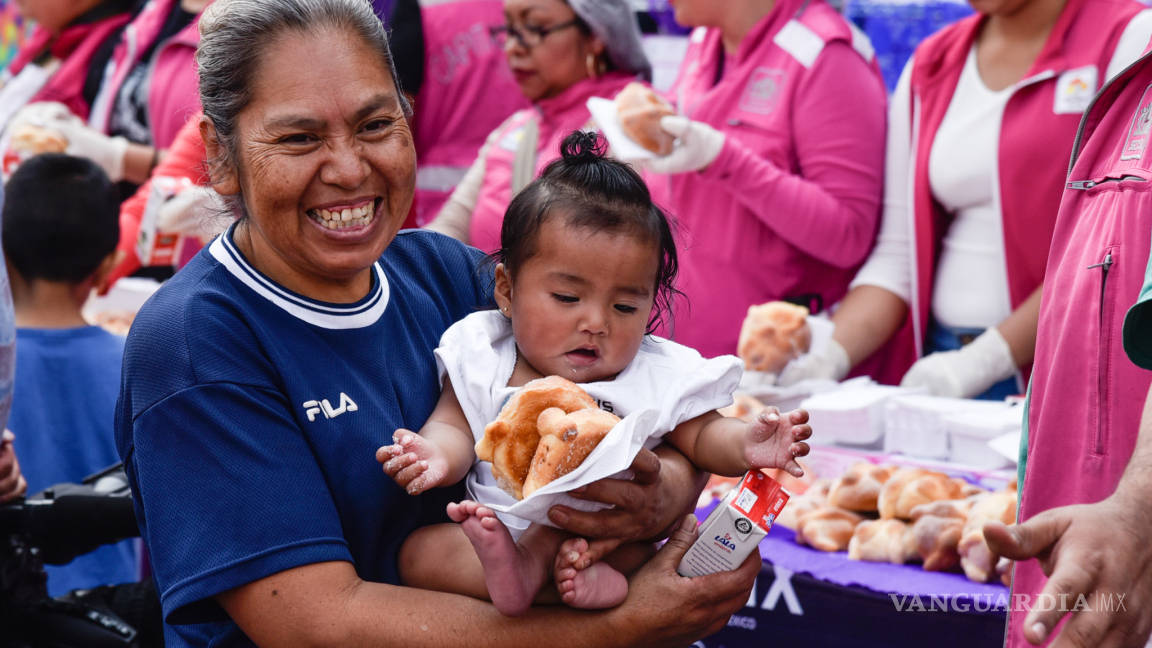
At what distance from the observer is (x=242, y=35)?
5.31 ft

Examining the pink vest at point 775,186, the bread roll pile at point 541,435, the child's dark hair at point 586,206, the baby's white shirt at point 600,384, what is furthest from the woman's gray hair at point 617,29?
the bread roll pile at point 541,435

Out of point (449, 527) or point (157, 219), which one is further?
point (157, 219)

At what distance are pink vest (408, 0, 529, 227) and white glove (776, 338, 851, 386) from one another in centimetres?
185

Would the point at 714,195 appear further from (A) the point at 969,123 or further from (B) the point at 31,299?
(B) the point at 31,299

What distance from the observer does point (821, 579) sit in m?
2.51

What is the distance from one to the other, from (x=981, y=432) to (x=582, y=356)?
1419 mm

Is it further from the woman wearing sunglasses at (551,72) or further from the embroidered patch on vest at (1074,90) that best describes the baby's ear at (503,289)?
the woman wearing sunglasses at (551,72)

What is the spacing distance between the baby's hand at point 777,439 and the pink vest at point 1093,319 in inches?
20.6

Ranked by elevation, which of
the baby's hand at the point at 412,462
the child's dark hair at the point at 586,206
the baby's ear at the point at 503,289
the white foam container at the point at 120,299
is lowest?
the white foam container at the point at 120,299

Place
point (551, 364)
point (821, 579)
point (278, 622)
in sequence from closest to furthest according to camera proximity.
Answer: point (278, 622) < point (551, 364) < point (821, 579)

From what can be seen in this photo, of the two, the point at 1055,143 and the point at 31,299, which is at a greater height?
the point at 1055,143

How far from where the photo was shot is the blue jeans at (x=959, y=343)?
10.8ft

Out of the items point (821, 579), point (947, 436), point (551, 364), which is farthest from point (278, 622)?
point (947, 436)

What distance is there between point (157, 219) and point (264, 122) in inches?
109
